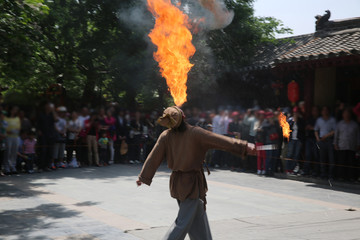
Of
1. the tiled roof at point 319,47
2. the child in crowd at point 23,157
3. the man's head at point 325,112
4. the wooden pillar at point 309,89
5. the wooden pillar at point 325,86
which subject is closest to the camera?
the man's head at point 325,112

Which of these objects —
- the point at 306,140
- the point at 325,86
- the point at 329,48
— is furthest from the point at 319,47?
the point at 306,140

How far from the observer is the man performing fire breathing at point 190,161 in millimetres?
4625

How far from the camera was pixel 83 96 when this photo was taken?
17984mm

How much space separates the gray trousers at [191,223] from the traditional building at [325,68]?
26.0 feet

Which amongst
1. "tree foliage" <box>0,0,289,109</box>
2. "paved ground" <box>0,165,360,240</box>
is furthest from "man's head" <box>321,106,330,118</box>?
"tree foliage" <box>0,0,289,109</box>

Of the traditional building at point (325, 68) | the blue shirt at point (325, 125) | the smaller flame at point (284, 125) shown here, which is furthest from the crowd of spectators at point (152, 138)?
the smaller flame at point (284, 125)

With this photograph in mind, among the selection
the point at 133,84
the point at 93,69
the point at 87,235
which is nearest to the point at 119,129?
the point at 133,84

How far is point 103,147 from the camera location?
14562 millimetres

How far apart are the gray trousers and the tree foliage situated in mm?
10710

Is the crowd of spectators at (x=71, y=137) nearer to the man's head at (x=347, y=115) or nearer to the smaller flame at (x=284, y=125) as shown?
the man's head at (x=347, y=115)

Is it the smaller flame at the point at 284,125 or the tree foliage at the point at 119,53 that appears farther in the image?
the tree foliage at the point at 119,53

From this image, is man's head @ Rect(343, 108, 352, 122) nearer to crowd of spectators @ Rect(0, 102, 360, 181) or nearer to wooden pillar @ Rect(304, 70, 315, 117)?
crowd of spectators @ Rect(0, 102, 360, 181)

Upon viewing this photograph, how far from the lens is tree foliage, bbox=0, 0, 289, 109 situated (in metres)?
15.6

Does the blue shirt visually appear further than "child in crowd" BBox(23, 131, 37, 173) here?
No
